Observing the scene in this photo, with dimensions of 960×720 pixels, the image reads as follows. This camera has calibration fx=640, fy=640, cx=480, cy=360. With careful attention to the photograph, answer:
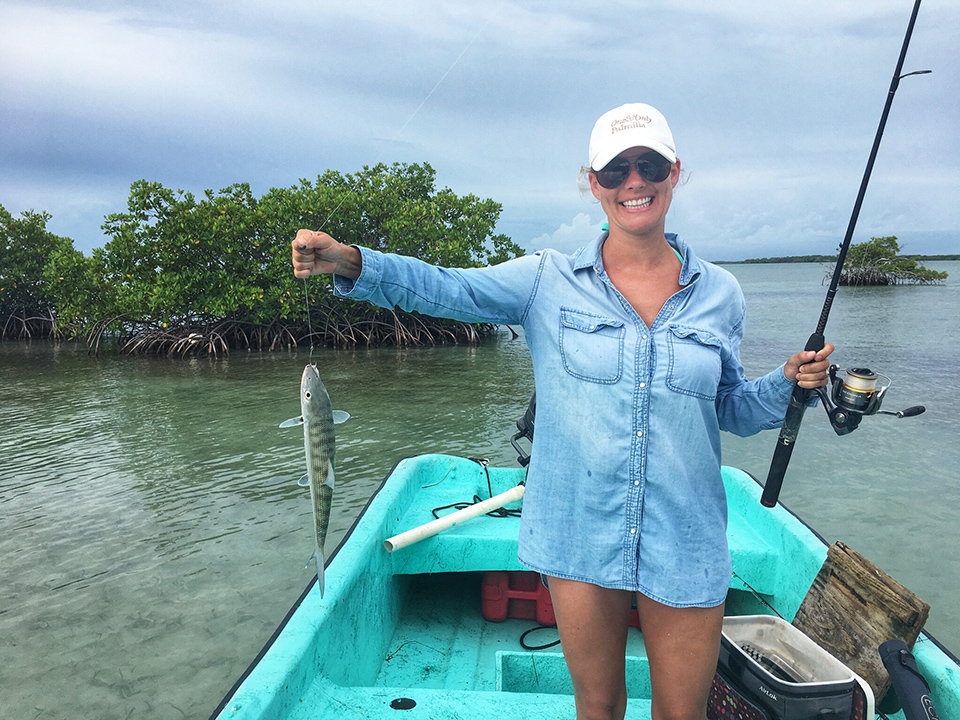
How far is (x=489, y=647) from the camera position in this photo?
3803mm

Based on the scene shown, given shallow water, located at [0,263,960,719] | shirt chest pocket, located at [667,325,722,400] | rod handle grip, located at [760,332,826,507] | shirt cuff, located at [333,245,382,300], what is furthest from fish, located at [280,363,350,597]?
shallow water, located at [0,263,960,719]

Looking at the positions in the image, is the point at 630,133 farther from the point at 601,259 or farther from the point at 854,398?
the point at 854,398

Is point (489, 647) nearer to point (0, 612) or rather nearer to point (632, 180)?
point (632, 180)

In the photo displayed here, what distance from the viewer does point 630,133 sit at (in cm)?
185

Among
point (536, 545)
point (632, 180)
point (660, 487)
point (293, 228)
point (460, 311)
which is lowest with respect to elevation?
point (536, 545)

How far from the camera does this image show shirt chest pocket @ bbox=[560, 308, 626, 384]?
1.83 meters

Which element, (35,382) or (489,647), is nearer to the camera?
(489,647)

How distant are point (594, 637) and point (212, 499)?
6722mm

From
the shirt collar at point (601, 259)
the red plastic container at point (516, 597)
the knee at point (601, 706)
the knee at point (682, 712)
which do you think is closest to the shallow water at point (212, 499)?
the red plastic container at point (516, 597)

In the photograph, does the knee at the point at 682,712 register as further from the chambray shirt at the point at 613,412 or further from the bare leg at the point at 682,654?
the chambray shirt at the point at 613,412

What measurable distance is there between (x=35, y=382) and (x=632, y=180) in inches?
711

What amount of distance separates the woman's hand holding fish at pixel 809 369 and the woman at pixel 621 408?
0.04 ft

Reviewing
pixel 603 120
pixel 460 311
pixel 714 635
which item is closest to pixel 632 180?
pixel 603 120

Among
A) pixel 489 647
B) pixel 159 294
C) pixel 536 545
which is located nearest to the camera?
pixel 536 545
